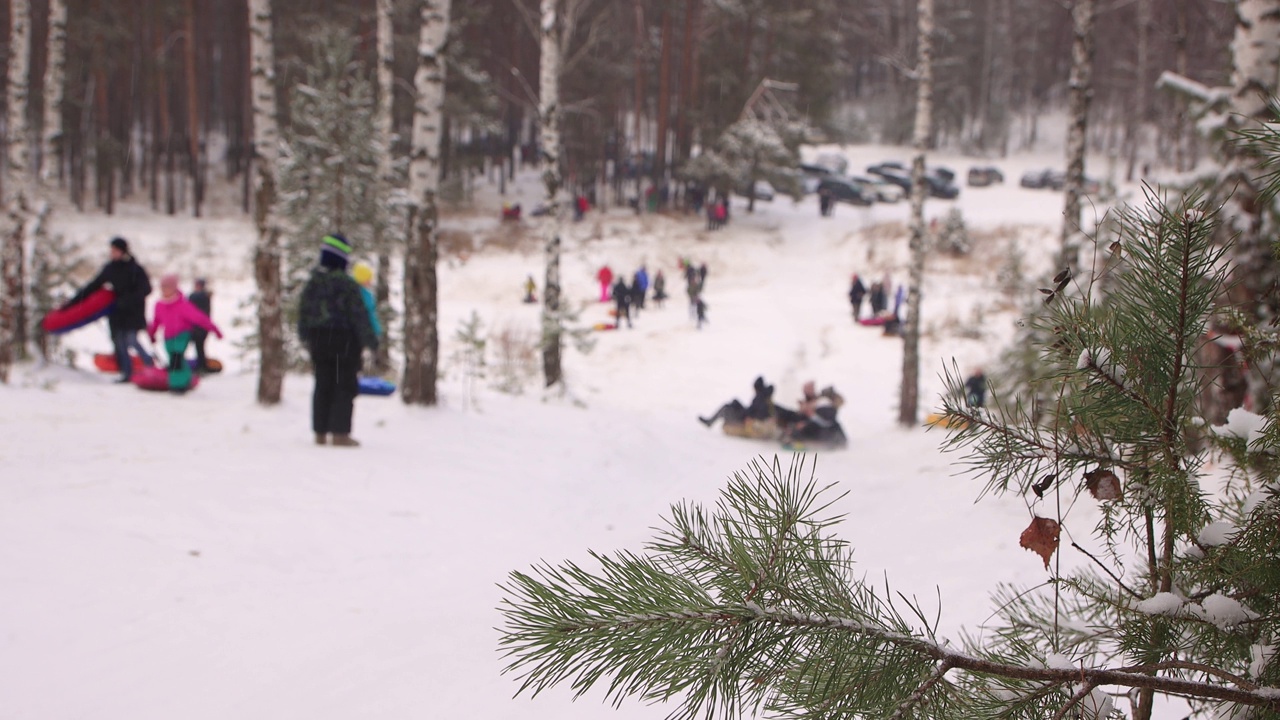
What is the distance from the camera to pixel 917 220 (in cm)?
1186

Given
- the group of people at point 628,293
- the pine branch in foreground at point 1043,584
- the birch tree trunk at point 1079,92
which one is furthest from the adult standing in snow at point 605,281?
the pine branch in foreground at point 1043,584

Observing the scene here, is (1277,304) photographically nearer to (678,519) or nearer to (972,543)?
(678,519)

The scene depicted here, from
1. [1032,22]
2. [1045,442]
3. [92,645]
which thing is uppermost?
[1032,22]

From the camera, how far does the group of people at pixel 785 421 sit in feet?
35.2

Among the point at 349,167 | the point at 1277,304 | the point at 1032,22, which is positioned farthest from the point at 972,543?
the point at 1032,22

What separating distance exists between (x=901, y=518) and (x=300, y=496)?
165 inches

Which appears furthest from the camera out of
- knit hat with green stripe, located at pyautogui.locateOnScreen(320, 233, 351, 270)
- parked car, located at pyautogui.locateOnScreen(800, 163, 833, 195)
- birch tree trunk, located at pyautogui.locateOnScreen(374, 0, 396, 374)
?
parked car, located at pyautogui.locateOnScreen(800, 163, 833, 195)

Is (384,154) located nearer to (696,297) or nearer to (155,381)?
(155,381)

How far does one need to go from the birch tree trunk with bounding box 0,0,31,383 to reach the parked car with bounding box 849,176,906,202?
117ft

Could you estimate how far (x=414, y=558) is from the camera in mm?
4516

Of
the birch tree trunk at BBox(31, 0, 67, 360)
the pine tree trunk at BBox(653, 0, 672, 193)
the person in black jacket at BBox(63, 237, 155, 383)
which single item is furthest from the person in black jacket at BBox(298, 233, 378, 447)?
the pine tree trunk at BBox(653, 0, 672, 193)

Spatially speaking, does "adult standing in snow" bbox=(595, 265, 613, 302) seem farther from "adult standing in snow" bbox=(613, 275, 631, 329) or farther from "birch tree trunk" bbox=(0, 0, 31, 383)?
"birch tree trunk" bbox=(0, 0, 31, 383)

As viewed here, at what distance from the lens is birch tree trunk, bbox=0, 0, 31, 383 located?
28.5 feet

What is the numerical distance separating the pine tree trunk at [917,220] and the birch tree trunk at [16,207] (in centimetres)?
1040
